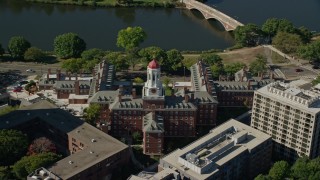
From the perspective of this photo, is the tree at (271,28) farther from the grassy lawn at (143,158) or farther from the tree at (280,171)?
the tree at (280,171)

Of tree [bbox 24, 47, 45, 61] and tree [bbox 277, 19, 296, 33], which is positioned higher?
tree [bbox 277, 19, 296, 33]

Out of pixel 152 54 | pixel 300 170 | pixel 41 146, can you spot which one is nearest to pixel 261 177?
pixel 300 170

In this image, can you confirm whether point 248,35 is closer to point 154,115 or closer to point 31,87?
point 154,115

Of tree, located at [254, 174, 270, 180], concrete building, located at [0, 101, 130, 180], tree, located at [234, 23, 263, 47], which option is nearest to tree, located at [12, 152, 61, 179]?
concrete building, located at [0, 101, 130, 180]

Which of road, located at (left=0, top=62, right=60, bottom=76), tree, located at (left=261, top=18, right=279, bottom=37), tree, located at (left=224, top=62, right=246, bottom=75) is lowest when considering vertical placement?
road, located at (left=0, top=62, right=60, bottom=76)

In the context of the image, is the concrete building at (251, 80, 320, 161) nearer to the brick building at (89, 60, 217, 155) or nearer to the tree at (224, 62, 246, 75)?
the brick building at (89, 60, 217, 155)

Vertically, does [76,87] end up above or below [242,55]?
below
